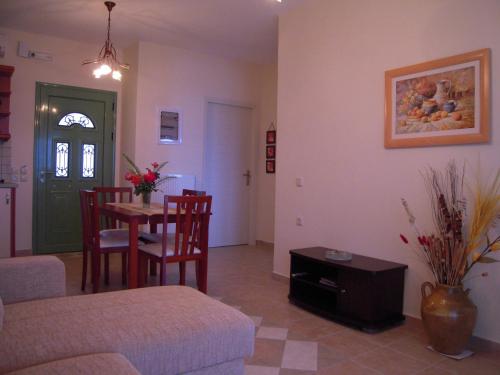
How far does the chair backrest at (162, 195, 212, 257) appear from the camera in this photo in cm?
309

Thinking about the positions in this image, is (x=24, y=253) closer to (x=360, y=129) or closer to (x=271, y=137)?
(x=271, y=137)

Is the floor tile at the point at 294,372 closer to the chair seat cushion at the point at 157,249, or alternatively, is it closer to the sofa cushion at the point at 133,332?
the sofa cushion at the point at 133,332

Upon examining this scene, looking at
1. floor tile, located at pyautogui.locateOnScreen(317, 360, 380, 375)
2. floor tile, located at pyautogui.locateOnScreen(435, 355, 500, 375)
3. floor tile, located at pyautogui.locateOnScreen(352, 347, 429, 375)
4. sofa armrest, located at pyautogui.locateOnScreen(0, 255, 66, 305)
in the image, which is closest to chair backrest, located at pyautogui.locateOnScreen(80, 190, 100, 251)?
sofa armrest, located at pyautogui.locateOnScreen(0, 255, 66, 305)

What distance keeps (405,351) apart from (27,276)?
2151mm

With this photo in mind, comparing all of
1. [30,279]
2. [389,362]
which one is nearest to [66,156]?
[30,279]

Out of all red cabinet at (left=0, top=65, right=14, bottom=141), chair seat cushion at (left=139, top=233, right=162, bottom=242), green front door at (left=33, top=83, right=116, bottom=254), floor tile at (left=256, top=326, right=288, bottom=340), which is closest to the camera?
floor tile at (left=256, top=326, right=288, bottom=340)

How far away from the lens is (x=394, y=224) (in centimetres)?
304

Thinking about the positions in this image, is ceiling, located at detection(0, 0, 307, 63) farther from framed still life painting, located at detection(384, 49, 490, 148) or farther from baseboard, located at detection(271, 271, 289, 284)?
baseboard, located at detection(271, 271, 289, 284)

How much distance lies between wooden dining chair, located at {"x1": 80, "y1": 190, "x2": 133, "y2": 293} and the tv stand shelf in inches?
61.3

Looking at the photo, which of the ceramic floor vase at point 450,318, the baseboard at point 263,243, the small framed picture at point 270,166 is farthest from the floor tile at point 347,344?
the small framed picture at point 270,166

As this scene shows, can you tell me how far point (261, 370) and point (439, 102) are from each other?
205 cm

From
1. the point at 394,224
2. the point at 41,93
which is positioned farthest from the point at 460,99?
the point at 41,93

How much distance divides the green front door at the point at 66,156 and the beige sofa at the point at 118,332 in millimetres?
3533

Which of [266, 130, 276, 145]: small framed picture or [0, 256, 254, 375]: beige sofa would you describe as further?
[266, 130, 276, 145]: small framed picture
